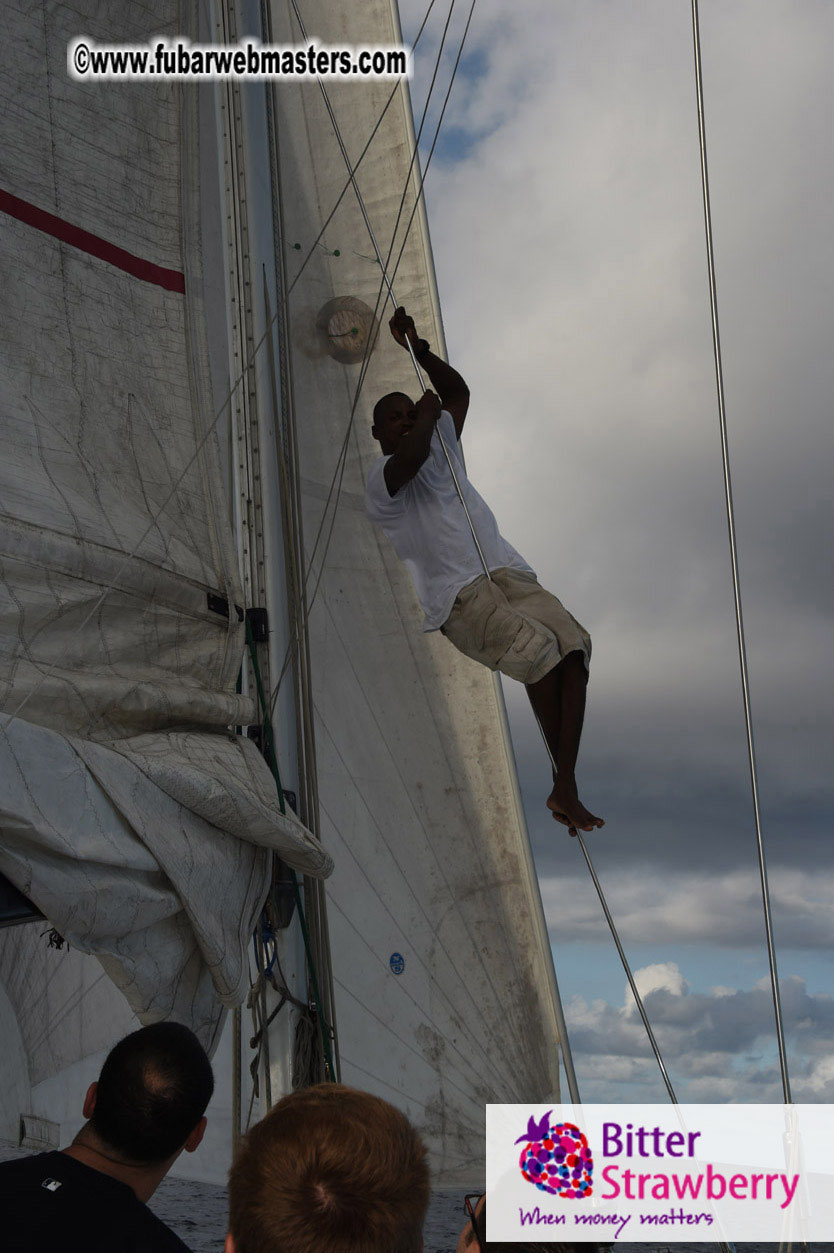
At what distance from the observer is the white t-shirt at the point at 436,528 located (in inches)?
114

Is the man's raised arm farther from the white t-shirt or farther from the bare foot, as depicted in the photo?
the bare foot

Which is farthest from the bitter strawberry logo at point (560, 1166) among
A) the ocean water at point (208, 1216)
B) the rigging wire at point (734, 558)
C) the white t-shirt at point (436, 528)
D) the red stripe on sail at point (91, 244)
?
the red stripe on sail at point (91, 244)

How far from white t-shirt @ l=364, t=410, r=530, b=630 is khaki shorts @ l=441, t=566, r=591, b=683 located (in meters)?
0.04

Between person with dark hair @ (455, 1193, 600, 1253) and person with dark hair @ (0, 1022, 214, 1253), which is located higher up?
person with dark hair @ (0, 1022, 214, 1253)

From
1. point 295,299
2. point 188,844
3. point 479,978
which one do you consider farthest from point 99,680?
point 295,299

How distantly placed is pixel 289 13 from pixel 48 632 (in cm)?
320

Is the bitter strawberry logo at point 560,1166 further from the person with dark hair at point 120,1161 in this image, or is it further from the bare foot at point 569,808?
the bare foot at point 569,808

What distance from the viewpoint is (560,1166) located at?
6.32 feet

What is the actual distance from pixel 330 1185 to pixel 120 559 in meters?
2.23

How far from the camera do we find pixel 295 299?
426 cm

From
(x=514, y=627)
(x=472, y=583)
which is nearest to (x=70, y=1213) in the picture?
(x=514, y=627)

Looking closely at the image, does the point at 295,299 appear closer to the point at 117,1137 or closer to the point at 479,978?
the point at 479,978

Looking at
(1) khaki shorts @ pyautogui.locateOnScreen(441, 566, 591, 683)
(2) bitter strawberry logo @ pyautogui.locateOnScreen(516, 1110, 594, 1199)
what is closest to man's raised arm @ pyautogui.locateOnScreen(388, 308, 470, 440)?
(1) khaki shorts @ pyautogui.locateOnScreen(441, 566, 591, 683)

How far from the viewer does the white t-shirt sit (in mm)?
2900
